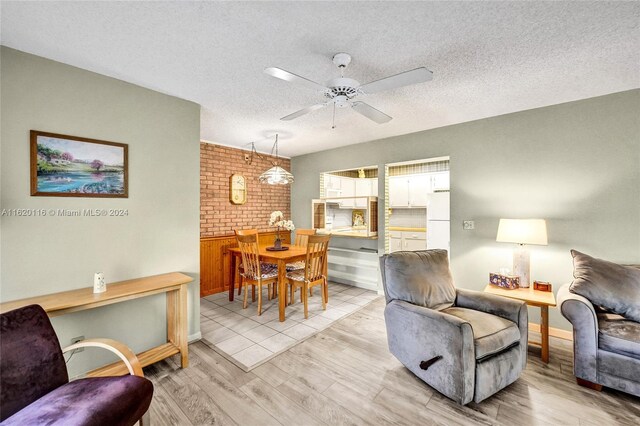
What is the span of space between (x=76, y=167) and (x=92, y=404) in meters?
1.78

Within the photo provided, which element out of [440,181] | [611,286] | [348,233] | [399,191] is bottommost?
[611,286]

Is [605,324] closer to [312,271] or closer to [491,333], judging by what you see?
[491,333]

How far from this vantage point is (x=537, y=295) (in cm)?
261

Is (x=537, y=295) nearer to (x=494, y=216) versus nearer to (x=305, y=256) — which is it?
(x=494, y=216)

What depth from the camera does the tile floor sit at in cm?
A: 262

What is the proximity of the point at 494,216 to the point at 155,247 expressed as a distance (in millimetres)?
3803

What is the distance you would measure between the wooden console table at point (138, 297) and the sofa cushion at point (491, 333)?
234 centimetres

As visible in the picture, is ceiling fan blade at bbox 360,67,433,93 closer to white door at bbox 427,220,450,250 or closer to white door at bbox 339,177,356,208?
white door at bbox 427,220,450,250

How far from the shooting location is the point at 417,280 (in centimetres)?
234

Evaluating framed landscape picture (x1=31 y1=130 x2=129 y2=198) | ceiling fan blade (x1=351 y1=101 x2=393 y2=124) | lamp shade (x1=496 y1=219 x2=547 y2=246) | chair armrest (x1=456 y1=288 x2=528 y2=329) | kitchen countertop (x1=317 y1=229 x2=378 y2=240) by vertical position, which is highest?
ceiling fan blade (x1=351 y1=101 x2=393 y2=124)

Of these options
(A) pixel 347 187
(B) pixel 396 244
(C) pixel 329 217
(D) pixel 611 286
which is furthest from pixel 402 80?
(B) pixel 396 244

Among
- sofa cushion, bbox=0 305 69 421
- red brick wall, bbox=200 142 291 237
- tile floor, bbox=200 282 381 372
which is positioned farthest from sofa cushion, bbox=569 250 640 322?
red brick wall, bbox=200 142 291 237

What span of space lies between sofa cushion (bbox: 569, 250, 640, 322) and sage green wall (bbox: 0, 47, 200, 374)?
3.62 metres

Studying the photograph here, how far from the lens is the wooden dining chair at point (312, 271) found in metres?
3.40
